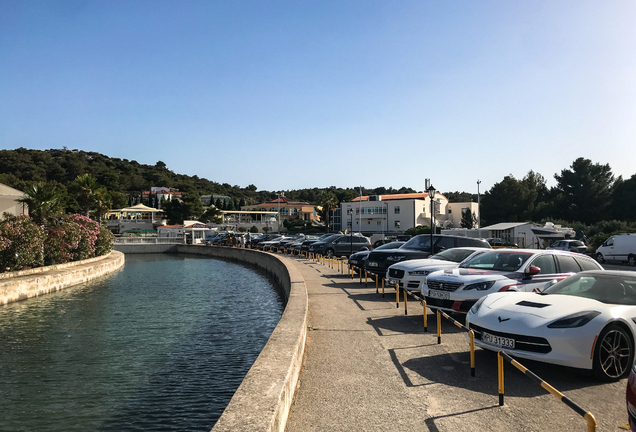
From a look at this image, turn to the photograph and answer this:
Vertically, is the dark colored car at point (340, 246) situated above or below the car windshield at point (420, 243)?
below

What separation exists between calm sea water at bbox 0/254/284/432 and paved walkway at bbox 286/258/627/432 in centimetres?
225

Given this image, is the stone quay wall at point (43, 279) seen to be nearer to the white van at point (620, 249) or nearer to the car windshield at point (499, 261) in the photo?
the car windshield at point (499, 261)

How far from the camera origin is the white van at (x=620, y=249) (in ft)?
91.3

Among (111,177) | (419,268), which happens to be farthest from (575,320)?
(111,177)

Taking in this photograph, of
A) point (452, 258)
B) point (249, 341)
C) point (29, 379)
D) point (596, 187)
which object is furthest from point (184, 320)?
point (596, 187)

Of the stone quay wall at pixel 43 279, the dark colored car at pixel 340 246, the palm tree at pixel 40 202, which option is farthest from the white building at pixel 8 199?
the dark colored car at pixel 340 246

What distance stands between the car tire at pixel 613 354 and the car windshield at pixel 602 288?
26.4 inches

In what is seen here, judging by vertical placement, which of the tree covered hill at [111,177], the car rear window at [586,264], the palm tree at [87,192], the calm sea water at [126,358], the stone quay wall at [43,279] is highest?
the tree covered hill at [111,177]

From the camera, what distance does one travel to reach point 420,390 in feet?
18.4

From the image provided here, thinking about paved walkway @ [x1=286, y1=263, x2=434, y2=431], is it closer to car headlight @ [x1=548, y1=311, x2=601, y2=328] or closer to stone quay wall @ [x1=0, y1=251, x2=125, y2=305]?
car headlight @ [x1=548, y1=311, x2=601, y2=328]

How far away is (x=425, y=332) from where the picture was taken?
350 inches

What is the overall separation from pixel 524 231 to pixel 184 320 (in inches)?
1397

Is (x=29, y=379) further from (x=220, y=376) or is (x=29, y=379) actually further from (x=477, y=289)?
(x=477, y=289)

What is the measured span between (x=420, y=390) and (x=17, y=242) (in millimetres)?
20213
